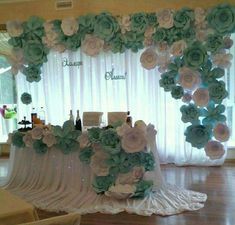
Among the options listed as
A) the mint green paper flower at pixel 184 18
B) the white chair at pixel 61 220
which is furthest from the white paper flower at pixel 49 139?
the white chair at pixel 61 220

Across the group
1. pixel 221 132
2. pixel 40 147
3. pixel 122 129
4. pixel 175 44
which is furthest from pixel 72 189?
pixel 175 44

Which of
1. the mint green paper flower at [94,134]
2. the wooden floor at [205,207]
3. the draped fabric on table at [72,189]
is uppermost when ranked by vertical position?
the mint green paper flower at [94,134]

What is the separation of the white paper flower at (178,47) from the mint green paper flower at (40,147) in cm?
177

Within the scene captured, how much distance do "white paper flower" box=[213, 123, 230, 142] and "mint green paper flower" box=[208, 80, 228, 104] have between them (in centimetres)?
27

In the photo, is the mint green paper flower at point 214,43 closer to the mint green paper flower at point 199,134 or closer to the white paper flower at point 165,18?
the white paper flower at point 165,18

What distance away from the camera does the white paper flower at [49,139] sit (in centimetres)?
373

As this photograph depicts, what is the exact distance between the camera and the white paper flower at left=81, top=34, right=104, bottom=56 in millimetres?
3986

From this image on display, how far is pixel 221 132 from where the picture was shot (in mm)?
3775

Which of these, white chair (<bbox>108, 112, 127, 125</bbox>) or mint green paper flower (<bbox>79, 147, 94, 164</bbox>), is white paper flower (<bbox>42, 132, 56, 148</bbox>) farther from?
white chair (<bbox>108, 112, 127, 125</bbox>)

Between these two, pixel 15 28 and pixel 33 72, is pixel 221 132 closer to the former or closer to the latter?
pixel 33 72

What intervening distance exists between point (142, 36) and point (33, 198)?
217cm

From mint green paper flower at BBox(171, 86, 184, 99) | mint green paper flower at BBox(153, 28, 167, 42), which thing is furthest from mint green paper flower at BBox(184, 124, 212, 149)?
mint green paper flower at BBox(153, 28, 167, 42)

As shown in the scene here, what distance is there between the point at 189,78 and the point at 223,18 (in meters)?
0.73

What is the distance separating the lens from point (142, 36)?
396 cm
